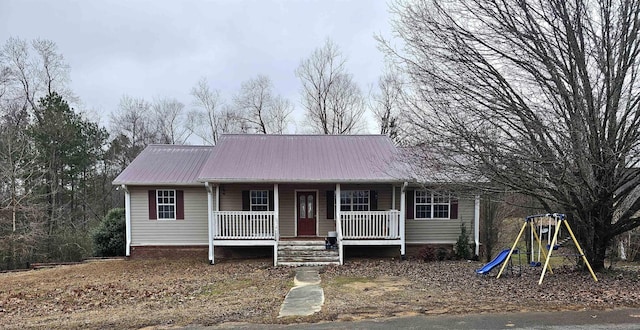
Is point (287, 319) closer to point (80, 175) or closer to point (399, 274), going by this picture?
point (399, 274)

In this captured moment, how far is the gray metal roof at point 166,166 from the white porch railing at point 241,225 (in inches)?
67.0

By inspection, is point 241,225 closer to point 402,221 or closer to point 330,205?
point 330,205

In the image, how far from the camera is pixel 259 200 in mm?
15266

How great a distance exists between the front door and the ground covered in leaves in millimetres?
2358

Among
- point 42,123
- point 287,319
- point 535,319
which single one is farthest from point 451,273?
point 42,123

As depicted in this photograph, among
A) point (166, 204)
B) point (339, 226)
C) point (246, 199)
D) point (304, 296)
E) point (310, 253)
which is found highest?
point (246, 199)

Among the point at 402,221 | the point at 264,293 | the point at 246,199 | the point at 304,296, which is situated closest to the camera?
the point at 304,296

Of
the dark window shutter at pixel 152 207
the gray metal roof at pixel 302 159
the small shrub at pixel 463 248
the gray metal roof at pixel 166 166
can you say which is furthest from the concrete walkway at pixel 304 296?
the dark window shutter at pixel 152 207

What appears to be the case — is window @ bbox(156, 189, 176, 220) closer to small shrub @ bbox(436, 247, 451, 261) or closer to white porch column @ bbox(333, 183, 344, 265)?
white porch column @ bbox(333, 183, 344, 265)

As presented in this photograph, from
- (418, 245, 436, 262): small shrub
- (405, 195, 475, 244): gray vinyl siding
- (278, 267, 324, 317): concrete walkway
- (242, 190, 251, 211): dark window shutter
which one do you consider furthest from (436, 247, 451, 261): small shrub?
(242, 190, 251, 211): dark window shutter

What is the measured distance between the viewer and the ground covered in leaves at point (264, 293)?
6773mm

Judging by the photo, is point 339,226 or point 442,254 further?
point 442,254

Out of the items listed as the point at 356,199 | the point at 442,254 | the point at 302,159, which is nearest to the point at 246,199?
the point at 302,159

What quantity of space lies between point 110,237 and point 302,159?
9.09m
